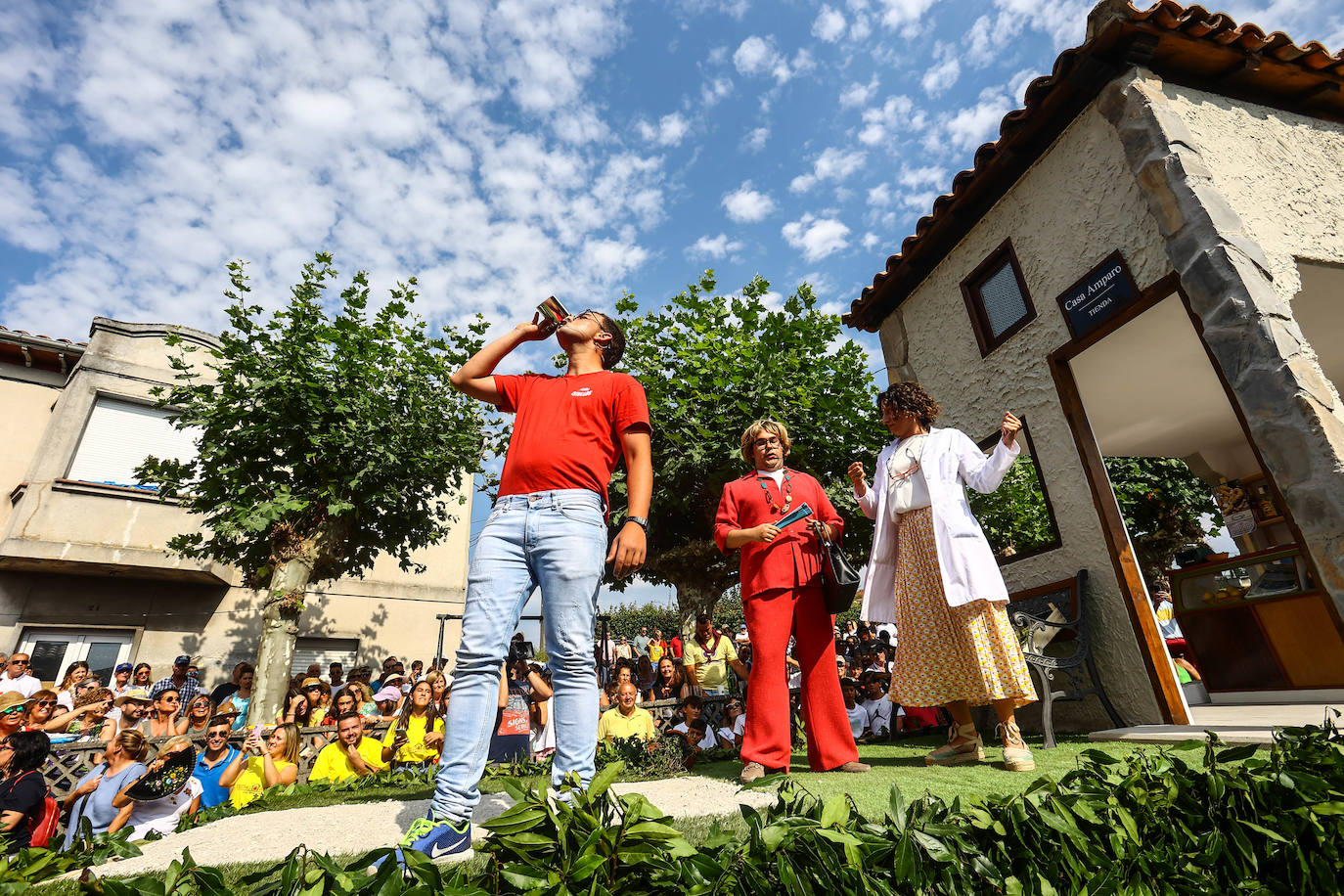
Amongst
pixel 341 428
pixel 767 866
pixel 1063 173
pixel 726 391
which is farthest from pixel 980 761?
pixel 341 428


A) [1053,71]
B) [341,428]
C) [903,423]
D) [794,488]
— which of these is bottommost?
[794,488]

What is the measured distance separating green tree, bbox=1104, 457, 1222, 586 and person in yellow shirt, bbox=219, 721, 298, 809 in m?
18.9

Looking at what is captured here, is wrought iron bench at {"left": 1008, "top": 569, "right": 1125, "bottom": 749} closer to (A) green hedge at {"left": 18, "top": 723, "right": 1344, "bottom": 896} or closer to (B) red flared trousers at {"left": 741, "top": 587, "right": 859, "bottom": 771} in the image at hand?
(B) red flared trousers at {"left": 741, "top": 587, "right": 859, "bottom": 771}

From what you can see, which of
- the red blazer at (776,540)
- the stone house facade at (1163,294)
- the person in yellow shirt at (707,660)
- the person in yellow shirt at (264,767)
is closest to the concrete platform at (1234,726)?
the stone house facade at (1163,294)

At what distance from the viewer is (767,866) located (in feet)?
4.77

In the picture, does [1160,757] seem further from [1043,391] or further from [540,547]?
[1043,391]

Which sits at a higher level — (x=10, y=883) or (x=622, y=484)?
(x=622, y=484)

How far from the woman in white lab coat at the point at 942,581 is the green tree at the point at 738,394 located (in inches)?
193

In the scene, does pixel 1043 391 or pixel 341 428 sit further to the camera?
pixel 341 428

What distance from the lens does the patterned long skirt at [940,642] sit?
349 centimetres

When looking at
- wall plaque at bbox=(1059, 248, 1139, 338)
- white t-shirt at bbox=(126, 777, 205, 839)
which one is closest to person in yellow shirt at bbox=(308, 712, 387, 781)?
white t-shirt at bbox=(126, 777, 205, 839)

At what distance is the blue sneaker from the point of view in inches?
72.1

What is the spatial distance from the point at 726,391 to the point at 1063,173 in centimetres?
495

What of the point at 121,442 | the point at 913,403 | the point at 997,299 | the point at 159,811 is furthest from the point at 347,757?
the point at 121,442
